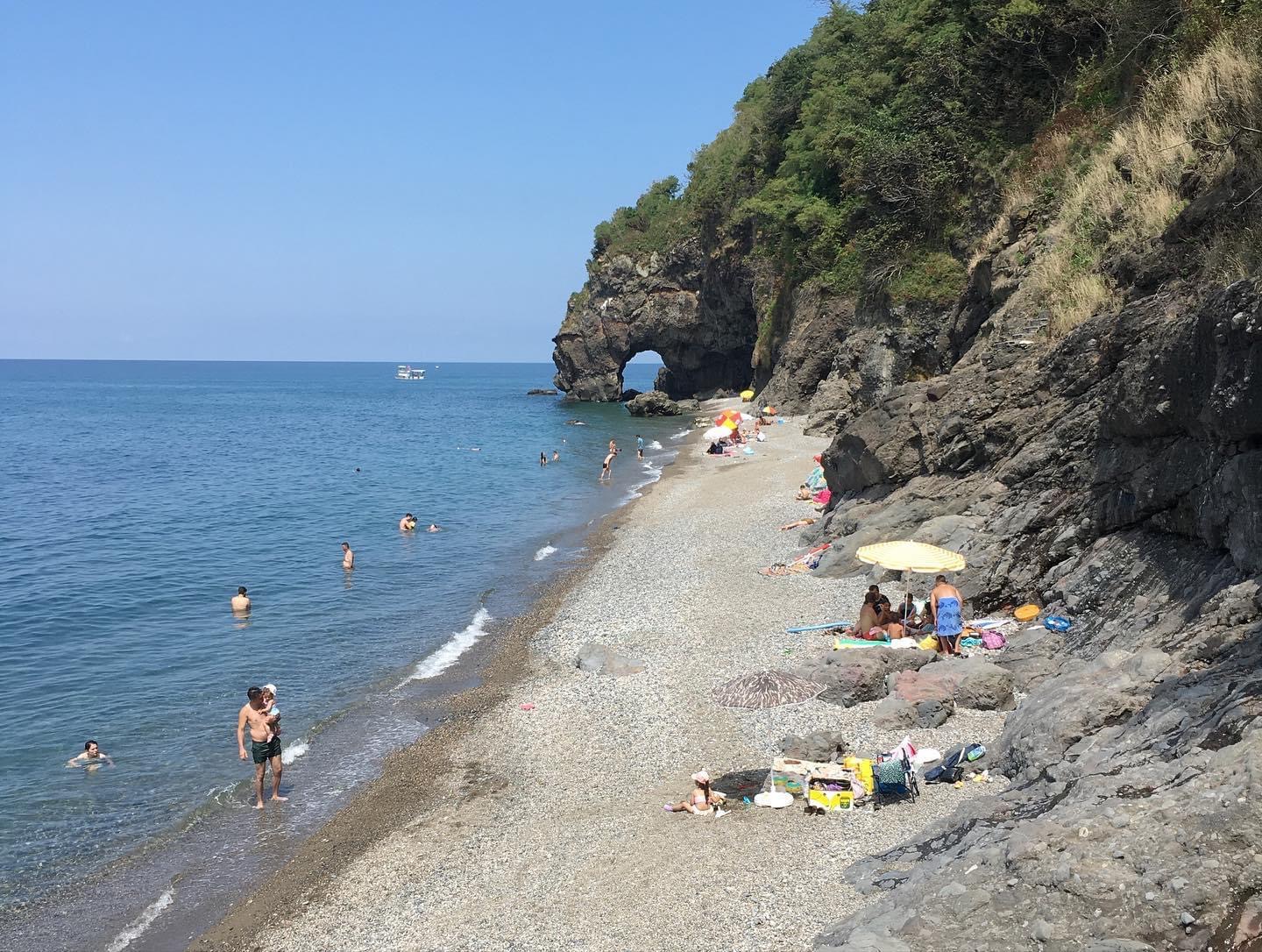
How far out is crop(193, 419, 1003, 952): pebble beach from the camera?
385 inches

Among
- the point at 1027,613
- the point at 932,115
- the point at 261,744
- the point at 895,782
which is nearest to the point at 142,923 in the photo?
the point at 261,744

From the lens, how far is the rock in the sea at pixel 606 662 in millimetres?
17922

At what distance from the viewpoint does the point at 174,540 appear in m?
35.1

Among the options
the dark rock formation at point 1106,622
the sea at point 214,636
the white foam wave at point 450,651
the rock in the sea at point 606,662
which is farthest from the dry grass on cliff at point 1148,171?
the sea at point 214,636

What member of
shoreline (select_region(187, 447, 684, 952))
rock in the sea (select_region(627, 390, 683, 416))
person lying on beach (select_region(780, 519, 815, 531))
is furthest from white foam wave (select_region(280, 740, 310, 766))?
rock in the sea (select_region(627, 390, 683, 416))

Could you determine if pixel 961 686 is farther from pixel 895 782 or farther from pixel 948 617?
pixel 895 782

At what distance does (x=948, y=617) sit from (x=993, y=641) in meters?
0.78

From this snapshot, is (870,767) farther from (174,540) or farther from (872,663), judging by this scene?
(174,540)

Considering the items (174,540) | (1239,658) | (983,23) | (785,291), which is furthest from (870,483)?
(785,291)

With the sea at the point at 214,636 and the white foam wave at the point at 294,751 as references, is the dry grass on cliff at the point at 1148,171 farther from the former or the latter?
the white foam wave at the point at 294,751

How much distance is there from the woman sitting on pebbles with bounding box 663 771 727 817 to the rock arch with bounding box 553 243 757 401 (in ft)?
212

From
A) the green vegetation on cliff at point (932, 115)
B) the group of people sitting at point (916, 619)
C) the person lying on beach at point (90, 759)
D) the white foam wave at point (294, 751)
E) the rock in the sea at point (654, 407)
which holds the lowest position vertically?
the white foam wave at point (294, 751)

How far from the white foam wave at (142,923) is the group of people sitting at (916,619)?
1176cm

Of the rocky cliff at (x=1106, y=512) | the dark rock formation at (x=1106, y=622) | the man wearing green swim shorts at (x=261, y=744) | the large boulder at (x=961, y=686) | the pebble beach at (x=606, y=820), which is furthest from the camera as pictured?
the man wearing green swim shorts at (x=261, y=744)
